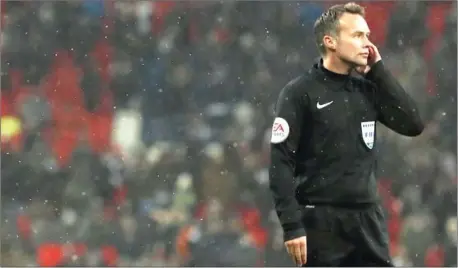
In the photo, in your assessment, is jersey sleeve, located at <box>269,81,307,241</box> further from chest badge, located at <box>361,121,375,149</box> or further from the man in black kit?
chest badge, located at <box>361,121,375,149</box>

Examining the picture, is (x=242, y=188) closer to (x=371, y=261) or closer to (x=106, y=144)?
(x=106, y=144)

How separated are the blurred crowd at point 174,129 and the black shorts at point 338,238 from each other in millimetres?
2310

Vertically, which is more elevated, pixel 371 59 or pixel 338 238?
pixel 371 59

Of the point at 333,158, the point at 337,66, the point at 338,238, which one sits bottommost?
the point at 338,238

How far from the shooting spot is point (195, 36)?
493 cm

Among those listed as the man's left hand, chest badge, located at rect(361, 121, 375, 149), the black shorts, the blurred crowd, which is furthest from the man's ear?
the blurred crowd

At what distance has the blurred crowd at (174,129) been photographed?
4.87 m

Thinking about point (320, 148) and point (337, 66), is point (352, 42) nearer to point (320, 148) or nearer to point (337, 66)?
point (337, 66)

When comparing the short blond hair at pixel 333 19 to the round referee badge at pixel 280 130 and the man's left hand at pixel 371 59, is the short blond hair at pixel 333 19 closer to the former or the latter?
the man's left hand at pixel 371 59

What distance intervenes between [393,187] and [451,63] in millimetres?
856

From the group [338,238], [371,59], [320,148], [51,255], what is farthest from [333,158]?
[51,255]

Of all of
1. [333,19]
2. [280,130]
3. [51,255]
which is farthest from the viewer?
[51,255]

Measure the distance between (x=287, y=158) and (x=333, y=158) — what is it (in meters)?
0.15

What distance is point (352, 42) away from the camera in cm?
254
